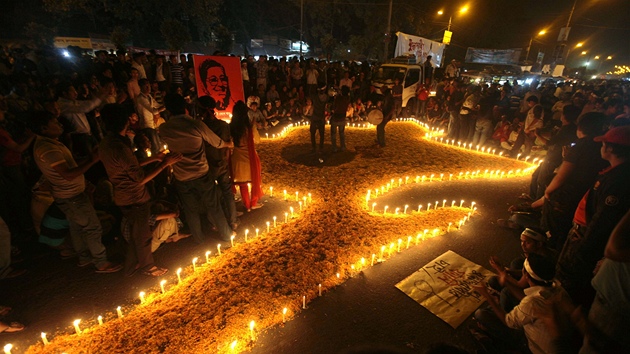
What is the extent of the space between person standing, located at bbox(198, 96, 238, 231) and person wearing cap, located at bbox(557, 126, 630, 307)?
15.6 ft

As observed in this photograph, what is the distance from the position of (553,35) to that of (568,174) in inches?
1683

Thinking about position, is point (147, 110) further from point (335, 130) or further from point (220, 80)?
point (335, 130)

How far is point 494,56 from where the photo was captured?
26500mm

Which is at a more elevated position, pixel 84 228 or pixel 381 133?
pixel 381 133

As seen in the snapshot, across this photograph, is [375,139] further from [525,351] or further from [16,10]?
[16,10]

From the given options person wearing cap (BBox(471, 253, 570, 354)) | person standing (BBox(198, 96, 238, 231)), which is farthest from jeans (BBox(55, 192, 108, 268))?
person wearing cap (BBox(471, 253, 570, 354))

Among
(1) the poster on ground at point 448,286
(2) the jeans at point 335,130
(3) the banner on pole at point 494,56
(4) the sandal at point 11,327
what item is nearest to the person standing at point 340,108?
(2) the jeans at point 335,130

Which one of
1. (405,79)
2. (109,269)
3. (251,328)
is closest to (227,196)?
(109,269)

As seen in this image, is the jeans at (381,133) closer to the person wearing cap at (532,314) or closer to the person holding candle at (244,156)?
the person holding candle at (244,156)

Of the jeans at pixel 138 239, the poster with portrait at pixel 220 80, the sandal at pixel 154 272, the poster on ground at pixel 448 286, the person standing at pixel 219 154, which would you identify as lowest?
the poster on ground at pixel 448 286

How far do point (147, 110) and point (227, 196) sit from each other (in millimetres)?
3482

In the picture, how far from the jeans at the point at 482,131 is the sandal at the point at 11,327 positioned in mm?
11712

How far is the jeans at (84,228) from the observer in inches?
153

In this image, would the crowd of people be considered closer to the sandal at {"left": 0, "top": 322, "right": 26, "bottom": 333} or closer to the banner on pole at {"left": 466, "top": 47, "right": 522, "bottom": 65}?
A: the sandal at {"left": 0, "top": 322, "right": 26, "bottom": 333}
